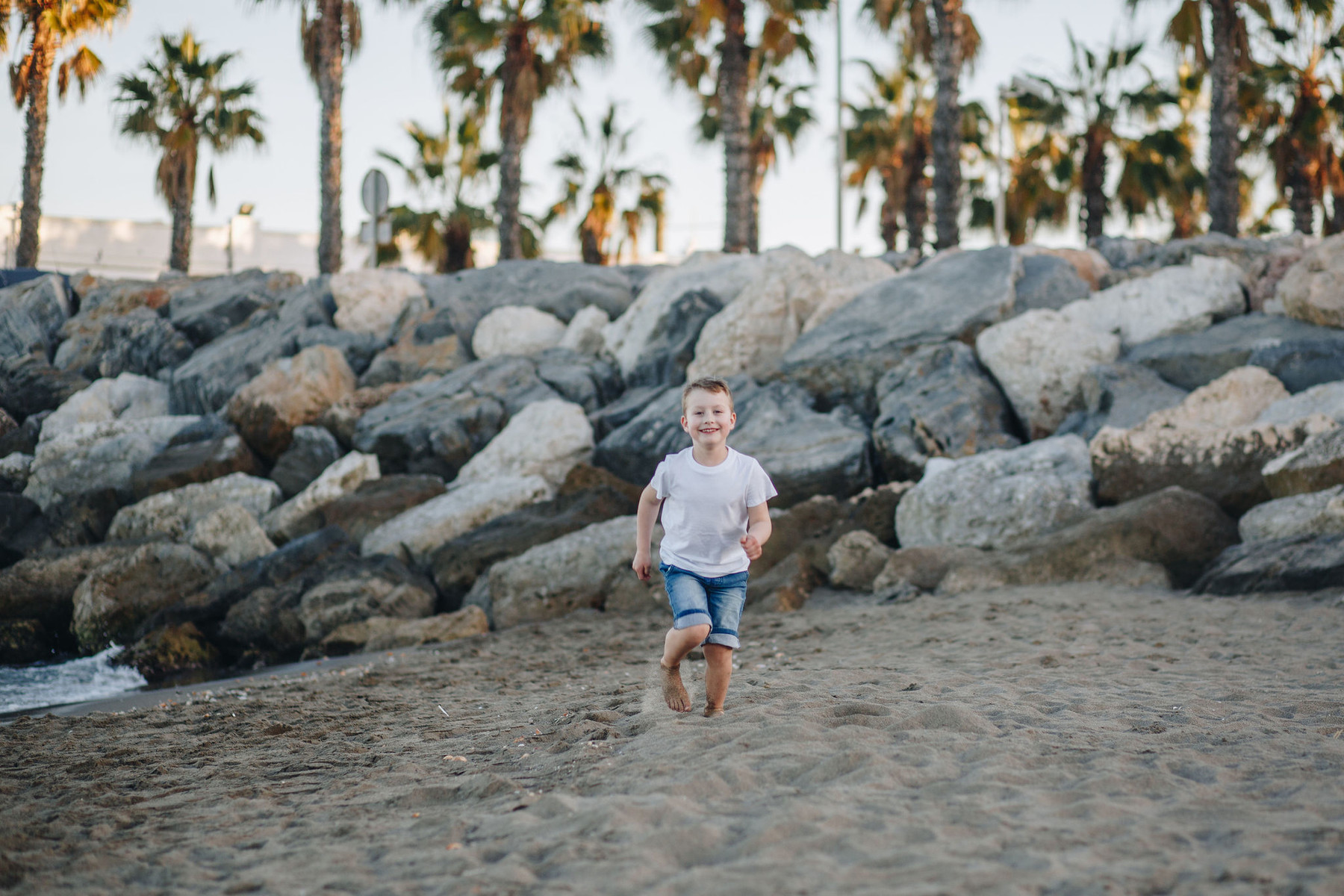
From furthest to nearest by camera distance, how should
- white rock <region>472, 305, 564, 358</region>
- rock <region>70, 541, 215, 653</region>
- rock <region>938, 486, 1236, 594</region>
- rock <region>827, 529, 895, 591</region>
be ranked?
white rock <region>472, 305, 564, 358</region>, rock <region>70, 541, 215, 653</region>, rock <region>827, 529, 895, 591</region>, rock <region>938, 486, 1236, 594</region>

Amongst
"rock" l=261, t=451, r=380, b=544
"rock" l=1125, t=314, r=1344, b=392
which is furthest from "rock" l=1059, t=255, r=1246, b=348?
"rock" l=261, t=451, r=380, b=544

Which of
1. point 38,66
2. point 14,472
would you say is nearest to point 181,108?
point 38,66

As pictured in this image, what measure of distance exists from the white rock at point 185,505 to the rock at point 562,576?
4.14 meters

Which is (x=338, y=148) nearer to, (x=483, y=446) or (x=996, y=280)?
(x=483, y=446)

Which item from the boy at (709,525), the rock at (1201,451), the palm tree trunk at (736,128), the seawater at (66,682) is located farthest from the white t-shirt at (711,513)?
the palm tree trunk at (736,128)

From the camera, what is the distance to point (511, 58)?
20.8 meters

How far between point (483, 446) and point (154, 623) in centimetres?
450

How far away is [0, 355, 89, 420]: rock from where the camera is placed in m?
16.4

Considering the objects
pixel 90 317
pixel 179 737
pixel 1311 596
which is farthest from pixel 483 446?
pixel 90 317

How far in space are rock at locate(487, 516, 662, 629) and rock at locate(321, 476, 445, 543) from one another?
2188 millimetres

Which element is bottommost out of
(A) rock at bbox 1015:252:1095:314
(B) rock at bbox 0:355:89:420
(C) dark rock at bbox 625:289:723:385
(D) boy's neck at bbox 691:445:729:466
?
(D) boy's neck at bbox 691:445:729:466

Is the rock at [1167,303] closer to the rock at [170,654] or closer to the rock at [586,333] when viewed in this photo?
the rock at [586,333]

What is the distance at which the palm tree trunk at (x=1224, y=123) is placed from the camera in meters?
16.9

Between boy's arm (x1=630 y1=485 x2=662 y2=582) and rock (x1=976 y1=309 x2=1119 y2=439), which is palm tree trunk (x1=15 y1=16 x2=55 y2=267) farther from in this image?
boy's arm (x1=630 y1=485 x2=662 y2=582)
